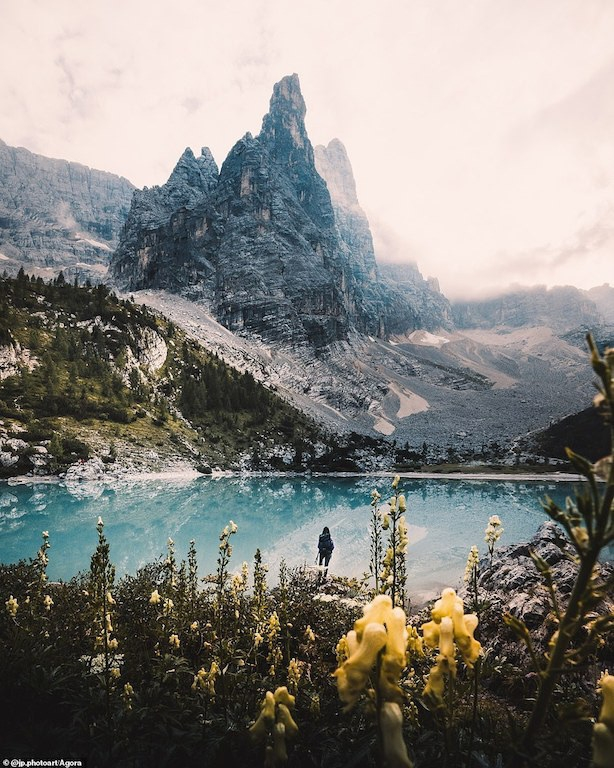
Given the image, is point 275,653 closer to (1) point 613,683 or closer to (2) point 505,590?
(1) point 613,683

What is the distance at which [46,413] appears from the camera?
5475 cm

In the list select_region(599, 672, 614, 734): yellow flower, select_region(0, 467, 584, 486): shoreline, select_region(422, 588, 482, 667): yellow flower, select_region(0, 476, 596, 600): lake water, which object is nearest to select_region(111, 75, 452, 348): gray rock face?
select_region(0, 467, 584, 486): shoreline

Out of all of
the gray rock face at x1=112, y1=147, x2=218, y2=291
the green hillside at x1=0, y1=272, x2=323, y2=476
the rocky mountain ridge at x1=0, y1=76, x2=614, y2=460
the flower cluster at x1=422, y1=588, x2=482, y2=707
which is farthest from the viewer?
the gray rock face at x1=112, y1=147, x2=218, y2=291

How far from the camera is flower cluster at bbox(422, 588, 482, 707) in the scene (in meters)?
2.08

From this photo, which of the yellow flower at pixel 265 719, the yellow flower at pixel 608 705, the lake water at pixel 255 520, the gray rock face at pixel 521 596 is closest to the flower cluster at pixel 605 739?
the yellow flower at pixel 608 705

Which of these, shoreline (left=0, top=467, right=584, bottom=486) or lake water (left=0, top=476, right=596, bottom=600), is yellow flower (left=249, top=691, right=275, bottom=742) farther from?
shoreline (left=0, top=467, right=584, bottom=486)

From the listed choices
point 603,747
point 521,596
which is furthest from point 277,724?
point 521,596

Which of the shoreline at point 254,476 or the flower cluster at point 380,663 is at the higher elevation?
the flower cluster at point 380,663

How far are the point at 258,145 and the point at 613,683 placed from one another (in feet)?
723

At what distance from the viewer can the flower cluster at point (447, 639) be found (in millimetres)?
2078

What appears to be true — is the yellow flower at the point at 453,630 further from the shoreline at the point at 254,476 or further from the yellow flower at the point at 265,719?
the shoreline at the point at 254,476

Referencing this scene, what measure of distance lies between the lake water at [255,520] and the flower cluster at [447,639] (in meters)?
13.6

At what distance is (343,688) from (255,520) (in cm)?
2961

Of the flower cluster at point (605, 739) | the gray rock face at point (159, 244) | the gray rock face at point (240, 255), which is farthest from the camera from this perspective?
the gray rock face at point (159, 244)
